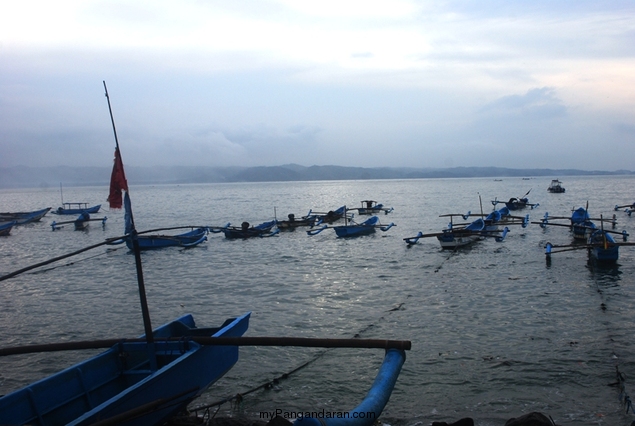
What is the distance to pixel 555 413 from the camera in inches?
362

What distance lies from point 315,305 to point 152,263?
48.2 feet

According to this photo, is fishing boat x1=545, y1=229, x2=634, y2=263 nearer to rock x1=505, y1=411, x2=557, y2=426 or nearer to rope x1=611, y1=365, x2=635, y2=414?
rope x1=611, y1=365, x2=635, y2=414

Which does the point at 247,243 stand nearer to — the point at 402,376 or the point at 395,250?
the point at 395,250

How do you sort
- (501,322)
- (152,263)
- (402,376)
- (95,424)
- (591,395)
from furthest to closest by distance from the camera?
(152,263), (501,322), (402,376), (591,395), (95,424)

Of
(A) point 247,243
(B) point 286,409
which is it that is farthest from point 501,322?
(A) point 247,243

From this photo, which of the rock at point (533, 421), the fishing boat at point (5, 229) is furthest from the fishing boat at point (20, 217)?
the rock at point (533, 421)

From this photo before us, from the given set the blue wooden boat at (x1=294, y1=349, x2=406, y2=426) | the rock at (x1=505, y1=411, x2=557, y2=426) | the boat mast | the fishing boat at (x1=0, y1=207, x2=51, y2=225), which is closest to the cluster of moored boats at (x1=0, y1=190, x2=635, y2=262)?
the fishing boat at (x1=0, y1=207, x2=51, y2=225)

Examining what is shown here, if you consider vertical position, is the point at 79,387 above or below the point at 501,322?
above

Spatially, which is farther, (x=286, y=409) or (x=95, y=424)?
(x=286, y=409)

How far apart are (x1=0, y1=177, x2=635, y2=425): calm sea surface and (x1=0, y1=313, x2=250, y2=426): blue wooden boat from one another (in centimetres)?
156

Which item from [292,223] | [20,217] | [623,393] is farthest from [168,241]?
[20,217]

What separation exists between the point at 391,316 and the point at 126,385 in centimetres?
911

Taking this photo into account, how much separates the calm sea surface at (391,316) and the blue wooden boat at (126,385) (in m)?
1.56

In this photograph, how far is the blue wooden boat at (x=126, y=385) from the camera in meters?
7.10
